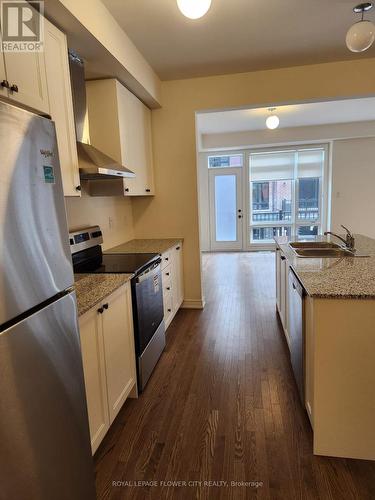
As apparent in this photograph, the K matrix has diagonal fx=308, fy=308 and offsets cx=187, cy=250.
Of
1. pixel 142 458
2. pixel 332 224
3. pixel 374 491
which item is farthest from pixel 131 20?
pixel 332 224

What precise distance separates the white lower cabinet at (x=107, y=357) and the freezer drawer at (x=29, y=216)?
20.8 inches

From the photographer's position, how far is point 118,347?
1.94 meters

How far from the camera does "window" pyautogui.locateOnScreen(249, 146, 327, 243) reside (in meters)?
7.33

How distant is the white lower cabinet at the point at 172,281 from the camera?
3158 mm

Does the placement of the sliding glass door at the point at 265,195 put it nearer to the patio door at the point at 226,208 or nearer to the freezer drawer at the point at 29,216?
the patio door at the point at 226,208

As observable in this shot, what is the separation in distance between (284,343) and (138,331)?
1.53 meters

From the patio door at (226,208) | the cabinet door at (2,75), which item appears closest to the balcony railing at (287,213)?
the patio door at (226,208)

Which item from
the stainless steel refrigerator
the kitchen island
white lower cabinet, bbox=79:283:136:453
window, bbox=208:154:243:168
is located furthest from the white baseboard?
window, bbox=208:154:243:168

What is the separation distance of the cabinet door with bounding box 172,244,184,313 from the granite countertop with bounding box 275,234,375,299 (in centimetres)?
132

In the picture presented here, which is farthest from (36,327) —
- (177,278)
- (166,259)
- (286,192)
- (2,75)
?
(286,192)

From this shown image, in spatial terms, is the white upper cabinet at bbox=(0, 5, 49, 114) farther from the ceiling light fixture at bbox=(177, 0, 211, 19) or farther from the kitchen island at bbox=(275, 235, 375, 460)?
the kitchen island at bbox=(275, 235, 375, 460)

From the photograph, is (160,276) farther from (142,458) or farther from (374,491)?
(374,491)

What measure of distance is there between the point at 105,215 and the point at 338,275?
2.27m

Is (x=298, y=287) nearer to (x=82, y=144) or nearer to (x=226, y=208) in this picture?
(x=82, y=144)
